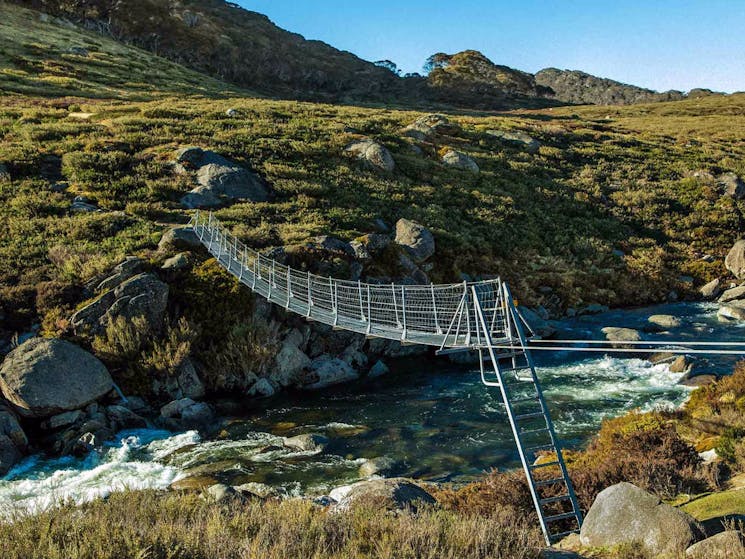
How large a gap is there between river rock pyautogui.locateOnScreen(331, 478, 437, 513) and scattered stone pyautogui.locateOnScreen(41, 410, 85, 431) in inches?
308

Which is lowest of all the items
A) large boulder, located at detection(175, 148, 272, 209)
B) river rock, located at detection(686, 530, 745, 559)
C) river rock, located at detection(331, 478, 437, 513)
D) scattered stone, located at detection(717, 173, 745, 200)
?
river rock, located at detection(331, 478, 437, 513)

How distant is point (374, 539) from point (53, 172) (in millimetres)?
26364

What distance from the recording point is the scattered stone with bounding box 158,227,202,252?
60.4ft

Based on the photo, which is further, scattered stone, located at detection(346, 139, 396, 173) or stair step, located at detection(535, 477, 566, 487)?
scattered stone, located at detection(346, 139, 396, 173)

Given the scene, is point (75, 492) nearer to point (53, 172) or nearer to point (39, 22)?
point (53, 172)

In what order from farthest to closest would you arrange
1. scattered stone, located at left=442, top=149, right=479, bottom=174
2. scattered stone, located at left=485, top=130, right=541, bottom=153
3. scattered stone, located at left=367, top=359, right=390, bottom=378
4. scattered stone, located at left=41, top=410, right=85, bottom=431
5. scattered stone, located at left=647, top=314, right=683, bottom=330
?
scattered stone, located at left=485, top=130, right=541, bottom=153 < scattered stone, located at left=442, top=149, right=479, bottom=174 < scattered stone, located at left=647, top=314, right=683, bottom=330 < scattered stone, located at left=367, top=359, right=390, bottom=378 < scattered stone, located at left=41, top=410, right=85, bottom=431

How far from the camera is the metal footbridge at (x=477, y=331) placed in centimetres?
724

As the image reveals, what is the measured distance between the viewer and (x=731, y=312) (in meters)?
20.0

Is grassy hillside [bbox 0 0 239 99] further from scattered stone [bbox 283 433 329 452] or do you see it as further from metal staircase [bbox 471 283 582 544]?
metal staircase [bbox 471 283 582 544]

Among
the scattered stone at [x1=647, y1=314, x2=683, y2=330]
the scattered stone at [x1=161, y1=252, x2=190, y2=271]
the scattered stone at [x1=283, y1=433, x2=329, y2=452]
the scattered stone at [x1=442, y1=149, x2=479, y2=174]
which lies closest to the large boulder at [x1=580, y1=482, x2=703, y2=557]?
the scattered stone at [x1=283, y1=433, x2=329, y2=452]

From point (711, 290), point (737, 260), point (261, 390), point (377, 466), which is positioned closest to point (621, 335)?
point (711, 290)

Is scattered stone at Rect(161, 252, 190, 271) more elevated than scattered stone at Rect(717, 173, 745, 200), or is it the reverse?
scattered stone at Rect(717, 173, 745, 200)

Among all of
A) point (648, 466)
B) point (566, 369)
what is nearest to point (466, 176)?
point (566, 369)

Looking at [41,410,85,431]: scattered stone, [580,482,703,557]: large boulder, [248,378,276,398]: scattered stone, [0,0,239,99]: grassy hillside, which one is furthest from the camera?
[0,0,239,99]: grassy hillside
